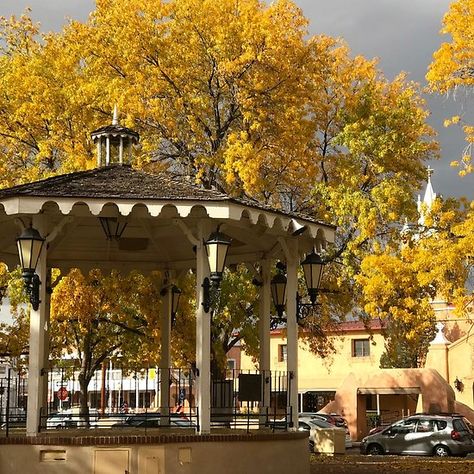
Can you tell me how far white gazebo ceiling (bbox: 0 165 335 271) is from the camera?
12.8 meters

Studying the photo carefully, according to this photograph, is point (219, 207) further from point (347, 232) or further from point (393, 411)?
point (393, 411)

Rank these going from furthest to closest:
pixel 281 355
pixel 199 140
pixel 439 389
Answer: pixel 281 355 → pixel 439 389 → pixel 199 140

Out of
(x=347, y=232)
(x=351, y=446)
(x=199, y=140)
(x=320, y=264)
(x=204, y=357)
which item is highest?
Answer: (x=199, y=140)

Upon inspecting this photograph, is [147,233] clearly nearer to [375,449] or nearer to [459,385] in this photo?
[375,449]

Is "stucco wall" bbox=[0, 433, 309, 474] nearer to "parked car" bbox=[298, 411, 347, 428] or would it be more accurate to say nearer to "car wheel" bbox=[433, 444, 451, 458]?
"car wheel" bbox=[433, 444, 451, 458]

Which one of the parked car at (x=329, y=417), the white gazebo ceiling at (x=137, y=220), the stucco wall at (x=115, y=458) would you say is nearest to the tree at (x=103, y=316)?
the white gazebo ceiling at (x=137, y=220)

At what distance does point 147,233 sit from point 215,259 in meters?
4.85

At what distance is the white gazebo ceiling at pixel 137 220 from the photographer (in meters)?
12.8

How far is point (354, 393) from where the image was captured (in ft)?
140

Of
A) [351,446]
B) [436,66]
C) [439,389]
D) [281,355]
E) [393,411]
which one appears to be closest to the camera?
[436,66]

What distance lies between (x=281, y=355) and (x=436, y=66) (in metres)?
40.8

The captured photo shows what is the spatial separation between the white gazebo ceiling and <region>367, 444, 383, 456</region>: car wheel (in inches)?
651

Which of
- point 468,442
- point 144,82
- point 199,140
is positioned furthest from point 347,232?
point 468,442

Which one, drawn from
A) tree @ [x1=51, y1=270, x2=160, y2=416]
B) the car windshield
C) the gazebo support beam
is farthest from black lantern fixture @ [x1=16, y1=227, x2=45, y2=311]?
the car windshield
